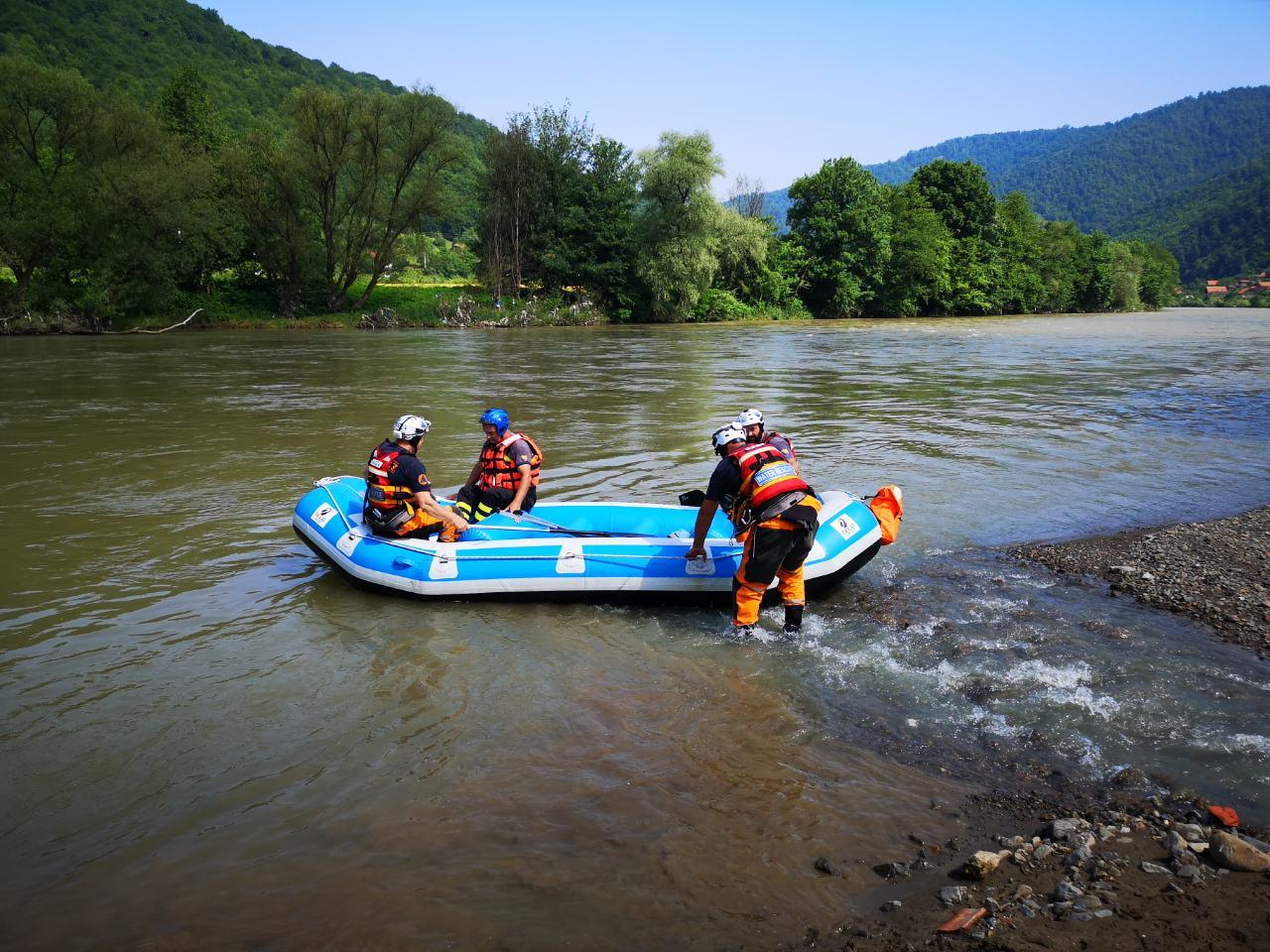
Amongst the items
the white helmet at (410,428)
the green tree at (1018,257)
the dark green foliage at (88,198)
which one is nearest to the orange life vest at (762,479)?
the white helmet at (410,428)

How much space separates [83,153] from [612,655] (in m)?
41.6

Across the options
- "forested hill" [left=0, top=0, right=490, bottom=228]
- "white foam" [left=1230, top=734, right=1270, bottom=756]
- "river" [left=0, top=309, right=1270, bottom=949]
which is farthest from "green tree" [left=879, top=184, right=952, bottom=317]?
"white foam" [left=1230, top=734, right=1270, bottom=756]

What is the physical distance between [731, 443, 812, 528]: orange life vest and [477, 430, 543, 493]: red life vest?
7.87ft

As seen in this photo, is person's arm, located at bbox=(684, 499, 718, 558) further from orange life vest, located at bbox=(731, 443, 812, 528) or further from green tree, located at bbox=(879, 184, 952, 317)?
green tree, located at bbox=(879, 184, 952, 317)

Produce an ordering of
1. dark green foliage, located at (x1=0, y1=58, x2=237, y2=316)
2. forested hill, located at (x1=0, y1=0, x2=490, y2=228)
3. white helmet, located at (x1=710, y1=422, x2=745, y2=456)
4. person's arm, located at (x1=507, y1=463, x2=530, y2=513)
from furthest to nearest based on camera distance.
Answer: forested hill, located at (x1=0, y1=0, x2=490, y2=228) → dark green foliage, located at (x1=0, y1=58, x2=237, y2=316) → person's arm, located at (x1=507, y1=463, x2=530, y2=513) → white helmet, located at (x1=710, y1=422, x2=745, y2=456)

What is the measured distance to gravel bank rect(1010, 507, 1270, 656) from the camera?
630cm

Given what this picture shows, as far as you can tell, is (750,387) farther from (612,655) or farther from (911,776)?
(911,776)

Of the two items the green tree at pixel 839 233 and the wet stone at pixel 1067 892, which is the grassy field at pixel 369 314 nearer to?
the green tree at pixel 839 233

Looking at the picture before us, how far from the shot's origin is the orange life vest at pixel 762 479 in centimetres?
624

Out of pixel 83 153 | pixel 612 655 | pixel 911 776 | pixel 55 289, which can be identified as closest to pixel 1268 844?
pixel 911 776

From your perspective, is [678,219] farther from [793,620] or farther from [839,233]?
[793,620]

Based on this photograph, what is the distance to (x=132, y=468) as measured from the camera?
11.8m

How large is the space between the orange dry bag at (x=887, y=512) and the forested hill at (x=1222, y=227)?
483 ft

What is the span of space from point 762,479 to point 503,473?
2.83m
